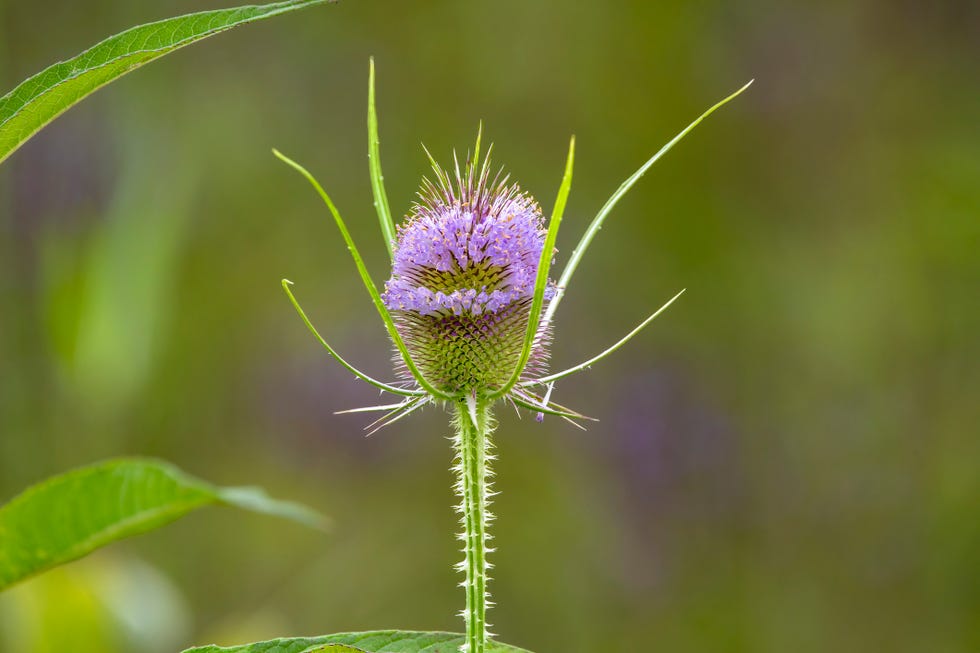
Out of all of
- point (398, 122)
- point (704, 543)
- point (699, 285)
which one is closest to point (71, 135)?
point (398, 122)

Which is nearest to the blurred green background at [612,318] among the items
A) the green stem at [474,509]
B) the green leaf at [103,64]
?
the green stem at [474,509]

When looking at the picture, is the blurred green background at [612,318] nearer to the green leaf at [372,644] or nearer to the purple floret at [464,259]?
the purple floret at [464,259]

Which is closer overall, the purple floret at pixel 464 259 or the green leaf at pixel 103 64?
the green leaf at pixel 103 64

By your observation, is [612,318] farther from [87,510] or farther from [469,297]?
[87,510]

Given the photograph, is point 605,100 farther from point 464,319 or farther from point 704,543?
point 464,319

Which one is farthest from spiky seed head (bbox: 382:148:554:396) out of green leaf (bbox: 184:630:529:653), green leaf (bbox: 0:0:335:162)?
green leaf (bbox: 0:0:335:162)

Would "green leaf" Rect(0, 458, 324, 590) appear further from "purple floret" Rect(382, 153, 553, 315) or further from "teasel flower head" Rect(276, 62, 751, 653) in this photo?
"purple floret" Rect(382, 153, 553, 315)

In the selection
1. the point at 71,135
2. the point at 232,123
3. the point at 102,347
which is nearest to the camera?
the point at 102,347
